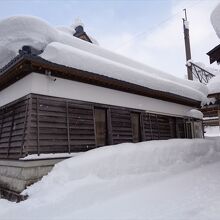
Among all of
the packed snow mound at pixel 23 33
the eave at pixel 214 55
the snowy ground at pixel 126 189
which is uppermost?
the packed snow mound at pixel 23 33

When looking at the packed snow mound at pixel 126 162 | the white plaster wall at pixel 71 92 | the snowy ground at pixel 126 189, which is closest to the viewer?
the snowy ground at pixel 126 189

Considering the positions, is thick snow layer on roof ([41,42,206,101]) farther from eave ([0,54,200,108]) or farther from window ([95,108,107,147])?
window ([95,108,107,147])

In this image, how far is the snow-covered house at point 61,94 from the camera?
7.62 m

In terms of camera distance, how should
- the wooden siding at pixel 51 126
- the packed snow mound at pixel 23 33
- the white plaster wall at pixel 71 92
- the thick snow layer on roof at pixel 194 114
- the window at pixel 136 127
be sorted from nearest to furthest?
the wooden siding at pixel 51 126
the white plaster wall at pixel 71 92
the packed snow mound at pixel 23 33
the window at pixel 136 127
the thick snow layer on roof at pixel 194 114

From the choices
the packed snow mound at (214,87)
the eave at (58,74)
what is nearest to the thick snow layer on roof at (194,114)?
the eave at (58,74)

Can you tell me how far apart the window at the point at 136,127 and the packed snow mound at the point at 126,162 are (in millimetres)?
1718

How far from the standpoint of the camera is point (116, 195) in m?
6.27

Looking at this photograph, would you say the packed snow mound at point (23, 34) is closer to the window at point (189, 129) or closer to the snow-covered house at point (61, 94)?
the snow-covered house at point (61, 94)

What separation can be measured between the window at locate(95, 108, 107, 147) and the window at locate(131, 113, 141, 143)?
160 centimetres

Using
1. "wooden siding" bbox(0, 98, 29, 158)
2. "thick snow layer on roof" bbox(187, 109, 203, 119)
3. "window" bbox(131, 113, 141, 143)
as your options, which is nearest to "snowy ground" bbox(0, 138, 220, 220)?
"wooden siding" bbox(0, 98, 29, 158)

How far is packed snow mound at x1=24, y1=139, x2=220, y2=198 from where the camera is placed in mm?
6547

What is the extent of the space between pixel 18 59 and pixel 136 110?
5.41 meters

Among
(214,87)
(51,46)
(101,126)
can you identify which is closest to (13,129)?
(51,46)

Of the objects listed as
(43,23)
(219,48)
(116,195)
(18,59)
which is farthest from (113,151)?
(43,23)
